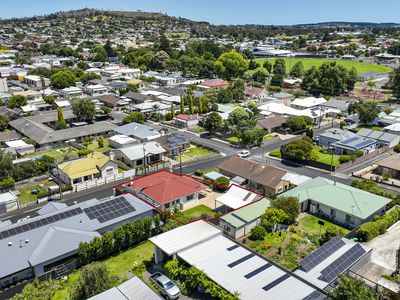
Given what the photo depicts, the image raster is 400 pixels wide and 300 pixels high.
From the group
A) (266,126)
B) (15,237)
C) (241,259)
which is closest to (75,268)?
(15,237)

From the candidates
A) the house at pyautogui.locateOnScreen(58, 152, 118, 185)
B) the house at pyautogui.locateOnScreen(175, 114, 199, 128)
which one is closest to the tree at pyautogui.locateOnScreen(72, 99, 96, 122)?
the house at pyautogui.locateOnScreen(175, 114, 199, 128)

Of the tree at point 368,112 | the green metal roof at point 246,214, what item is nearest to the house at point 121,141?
the green metal roof at point 246,214

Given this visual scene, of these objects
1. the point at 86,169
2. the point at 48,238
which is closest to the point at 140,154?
the point at 86,169

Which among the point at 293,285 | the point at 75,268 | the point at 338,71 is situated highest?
the point at 338,71

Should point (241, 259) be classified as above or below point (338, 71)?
below

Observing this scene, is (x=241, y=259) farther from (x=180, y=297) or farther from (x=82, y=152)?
(x=82, y=152)
